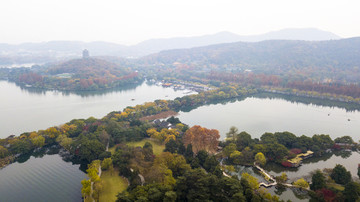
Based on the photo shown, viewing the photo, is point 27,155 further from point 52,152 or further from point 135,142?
point 135,142

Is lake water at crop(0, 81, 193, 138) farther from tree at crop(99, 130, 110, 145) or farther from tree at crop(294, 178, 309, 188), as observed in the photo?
tree at crop(294, 178, 309, 188)

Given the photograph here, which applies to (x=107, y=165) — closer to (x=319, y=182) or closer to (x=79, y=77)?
(x=319, y=182)

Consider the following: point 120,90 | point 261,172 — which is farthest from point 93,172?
point 120,90

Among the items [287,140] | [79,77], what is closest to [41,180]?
[287,140]

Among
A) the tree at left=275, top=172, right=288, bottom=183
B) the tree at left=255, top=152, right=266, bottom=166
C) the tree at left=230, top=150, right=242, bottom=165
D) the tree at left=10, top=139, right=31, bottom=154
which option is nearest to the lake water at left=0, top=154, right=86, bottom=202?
the tree at left=10, top=139, right=31, bottom=154

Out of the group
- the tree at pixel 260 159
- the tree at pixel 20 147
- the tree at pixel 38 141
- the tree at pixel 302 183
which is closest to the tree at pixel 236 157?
the tree at pixel 260 159
